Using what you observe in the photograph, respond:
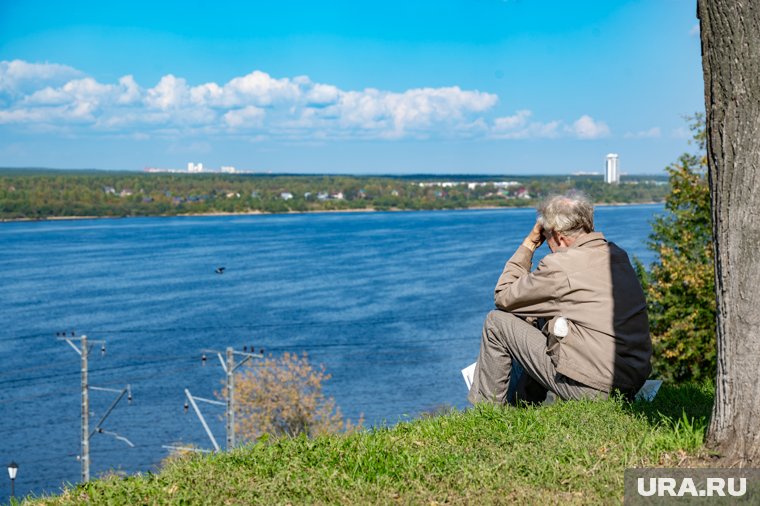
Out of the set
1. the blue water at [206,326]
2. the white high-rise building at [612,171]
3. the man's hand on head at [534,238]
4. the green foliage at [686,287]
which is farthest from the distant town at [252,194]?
the man's hand on head at [534,238]

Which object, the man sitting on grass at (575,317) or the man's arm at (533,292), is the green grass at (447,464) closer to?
the man sitting on grass at (575,317)

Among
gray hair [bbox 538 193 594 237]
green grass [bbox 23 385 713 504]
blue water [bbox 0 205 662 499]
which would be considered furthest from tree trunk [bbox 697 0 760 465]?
blue water [bbox 0 205 662 499]

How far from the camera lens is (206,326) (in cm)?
5188

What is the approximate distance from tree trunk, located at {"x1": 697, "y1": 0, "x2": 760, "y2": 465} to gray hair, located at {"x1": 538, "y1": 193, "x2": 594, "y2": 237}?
130 centimetres

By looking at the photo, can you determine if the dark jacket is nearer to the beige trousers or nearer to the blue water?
the beige trousers

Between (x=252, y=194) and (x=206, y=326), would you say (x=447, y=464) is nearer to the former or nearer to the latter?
(x=206, y=326)

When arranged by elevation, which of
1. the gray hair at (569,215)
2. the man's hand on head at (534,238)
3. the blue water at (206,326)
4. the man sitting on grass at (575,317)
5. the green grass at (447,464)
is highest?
the gray hair at (569,215)

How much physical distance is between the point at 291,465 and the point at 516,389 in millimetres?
1711

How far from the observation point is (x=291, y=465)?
3688 mm

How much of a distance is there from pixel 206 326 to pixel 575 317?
48.7 meters

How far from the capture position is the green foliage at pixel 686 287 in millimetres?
18750

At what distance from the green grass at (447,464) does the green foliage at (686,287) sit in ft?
49.5

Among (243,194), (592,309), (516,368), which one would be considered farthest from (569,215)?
(243,194)

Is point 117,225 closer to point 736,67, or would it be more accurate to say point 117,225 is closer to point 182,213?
point 182,213
